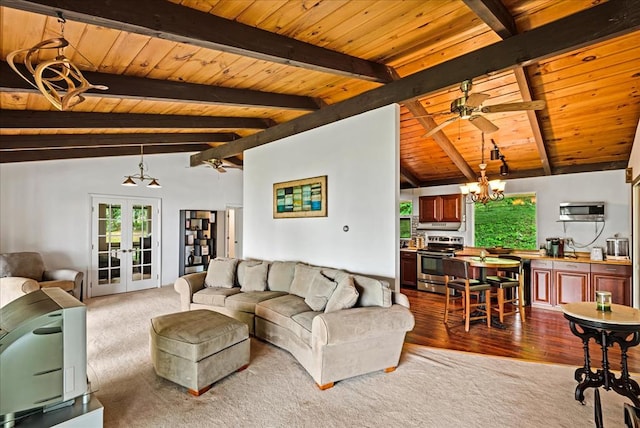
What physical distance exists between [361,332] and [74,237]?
234 inches

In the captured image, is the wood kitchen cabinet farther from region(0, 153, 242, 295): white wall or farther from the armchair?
the armchair

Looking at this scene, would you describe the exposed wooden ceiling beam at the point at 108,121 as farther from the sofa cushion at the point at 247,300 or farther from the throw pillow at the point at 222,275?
the sofa cushion at the point at 247,300

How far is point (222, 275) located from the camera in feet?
15.7

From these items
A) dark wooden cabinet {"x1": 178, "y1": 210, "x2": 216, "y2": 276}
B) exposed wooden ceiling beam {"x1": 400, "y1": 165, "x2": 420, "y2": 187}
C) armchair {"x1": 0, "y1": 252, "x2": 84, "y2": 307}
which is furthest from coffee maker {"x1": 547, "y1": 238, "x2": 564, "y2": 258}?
armchair {"x1": 0, "y1": 252, "x2": 84, "y2": 307}

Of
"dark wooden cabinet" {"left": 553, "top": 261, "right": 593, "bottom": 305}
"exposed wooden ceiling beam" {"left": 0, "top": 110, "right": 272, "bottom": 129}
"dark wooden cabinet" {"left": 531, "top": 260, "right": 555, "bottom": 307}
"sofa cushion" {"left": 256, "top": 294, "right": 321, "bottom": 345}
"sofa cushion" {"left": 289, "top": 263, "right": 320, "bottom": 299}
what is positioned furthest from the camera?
"dark wooden cabinet" {"left": 531, "top": 260, "right": 555, "bottom": 307}

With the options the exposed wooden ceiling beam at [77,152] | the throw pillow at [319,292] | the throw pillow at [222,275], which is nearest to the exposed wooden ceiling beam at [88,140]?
the exposed wooden ceiling beam at [77,152]

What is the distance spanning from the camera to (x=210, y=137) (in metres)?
6.34

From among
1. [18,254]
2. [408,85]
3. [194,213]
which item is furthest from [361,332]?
[194,213]

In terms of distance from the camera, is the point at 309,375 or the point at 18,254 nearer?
the point at 309,375

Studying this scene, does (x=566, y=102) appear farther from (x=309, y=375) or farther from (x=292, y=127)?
(x=309, y=375)

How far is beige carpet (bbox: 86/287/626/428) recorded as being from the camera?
2.37 meters

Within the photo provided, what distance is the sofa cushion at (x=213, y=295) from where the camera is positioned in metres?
4.30

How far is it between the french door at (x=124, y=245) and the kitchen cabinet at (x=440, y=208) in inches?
232

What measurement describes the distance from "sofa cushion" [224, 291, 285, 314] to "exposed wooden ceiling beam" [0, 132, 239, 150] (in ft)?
10.4
